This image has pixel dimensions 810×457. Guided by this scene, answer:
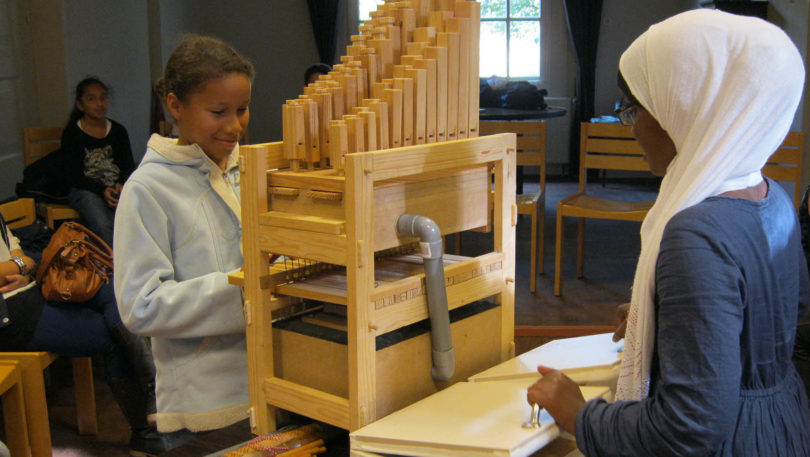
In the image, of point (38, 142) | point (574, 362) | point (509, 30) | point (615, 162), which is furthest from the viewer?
point (509, 30)

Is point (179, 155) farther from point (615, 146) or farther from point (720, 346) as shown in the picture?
point (615, 146)

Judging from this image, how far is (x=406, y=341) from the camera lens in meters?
1.46

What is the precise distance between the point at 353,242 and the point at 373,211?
0.21 ft

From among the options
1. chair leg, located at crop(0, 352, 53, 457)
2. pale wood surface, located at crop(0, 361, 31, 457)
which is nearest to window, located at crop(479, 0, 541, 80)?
chair leg, located at crop(0, 352, 53, 457)

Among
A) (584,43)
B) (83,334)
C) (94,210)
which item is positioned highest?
(584,43)

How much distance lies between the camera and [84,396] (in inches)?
136

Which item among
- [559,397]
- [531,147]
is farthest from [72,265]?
[531,147]

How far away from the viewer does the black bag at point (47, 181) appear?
5.12m

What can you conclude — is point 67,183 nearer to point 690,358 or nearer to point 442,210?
point 442,210

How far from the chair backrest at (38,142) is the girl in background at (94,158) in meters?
0.30

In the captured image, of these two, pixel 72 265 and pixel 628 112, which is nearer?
pixel 628 112

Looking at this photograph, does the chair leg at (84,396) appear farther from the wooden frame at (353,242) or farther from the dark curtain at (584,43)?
the dark curtain at (584,43)

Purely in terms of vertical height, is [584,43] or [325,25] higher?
[325,25]

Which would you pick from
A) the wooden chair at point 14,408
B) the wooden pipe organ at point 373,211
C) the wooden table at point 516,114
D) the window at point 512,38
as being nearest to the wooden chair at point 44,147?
the wooden chair at point 14,408
